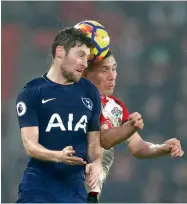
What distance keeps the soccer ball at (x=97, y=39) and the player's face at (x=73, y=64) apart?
1.58 feet

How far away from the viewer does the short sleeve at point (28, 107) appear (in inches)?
172

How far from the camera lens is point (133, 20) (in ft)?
32.0

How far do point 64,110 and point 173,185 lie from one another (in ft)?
15.5

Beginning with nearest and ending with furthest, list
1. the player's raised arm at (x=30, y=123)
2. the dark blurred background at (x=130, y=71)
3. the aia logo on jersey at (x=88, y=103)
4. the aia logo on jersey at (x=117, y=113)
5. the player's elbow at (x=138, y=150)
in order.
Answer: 1. the player's raised arm at (x=30, y=123)
2. the aia logo on jersey at (x=88, y=103)
3. the aia logo on jersey at (x=117, y=113)
4. the player's elbow at (x=138, y=150)
5. the dark blurred background at (x=130, y=71)

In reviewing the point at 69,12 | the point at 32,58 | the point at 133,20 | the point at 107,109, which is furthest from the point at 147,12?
the point at 107,109

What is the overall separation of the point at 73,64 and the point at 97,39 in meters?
0.59

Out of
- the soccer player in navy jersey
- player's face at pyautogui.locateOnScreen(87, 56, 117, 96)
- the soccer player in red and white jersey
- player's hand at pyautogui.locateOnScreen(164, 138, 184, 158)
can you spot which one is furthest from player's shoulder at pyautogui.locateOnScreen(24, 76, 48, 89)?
player's hand at pyautogui.locateOnScreen(164, 138, 184, 158)

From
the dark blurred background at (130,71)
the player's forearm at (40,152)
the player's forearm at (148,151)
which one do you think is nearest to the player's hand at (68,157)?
the player's forearm at (40,152)

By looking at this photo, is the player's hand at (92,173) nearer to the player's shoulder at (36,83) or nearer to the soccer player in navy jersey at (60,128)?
the soccer player in navy jersey at (60,128)

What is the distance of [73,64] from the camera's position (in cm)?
447

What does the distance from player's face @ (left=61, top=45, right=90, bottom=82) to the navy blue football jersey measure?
2.4 inches

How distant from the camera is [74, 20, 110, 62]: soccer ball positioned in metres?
5.00

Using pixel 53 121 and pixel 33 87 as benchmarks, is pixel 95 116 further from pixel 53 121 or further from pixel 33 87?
pixel 33 87

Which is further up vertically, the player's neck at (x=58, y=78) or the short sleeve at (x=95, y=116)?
the player's neck at (x=58, y=78)
